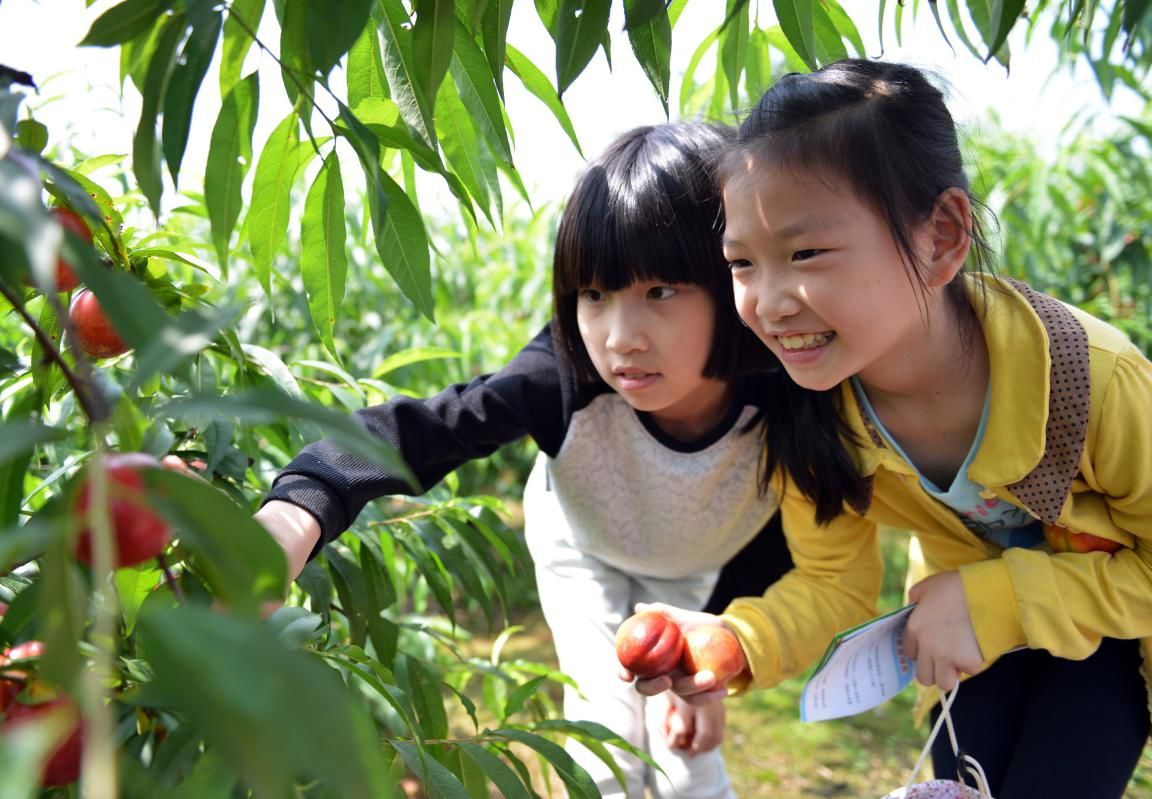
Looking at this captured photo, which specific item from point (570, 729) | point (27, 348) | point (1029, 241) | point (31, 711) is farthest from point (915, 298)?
point (1029, 241)

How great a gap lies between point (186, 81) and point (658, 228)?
757mm

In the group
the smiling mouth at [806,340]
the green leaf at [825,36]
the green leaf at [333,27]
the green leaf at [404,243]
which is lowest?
the smiling mouth at [806,340]

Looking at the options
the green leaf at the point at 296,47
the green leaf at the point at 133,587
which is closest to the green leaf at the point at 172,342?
the green leaf at the point at 296,47

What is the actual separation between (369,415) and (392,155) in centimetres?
31

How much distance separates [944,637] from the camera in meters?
1.19

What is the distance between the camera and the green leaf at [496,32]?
750 millimetres

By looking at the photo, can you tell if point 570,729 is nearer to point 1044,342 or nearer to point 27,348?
point 1044,342

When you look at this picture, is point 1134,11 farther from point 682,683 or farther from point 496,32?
point 682,683

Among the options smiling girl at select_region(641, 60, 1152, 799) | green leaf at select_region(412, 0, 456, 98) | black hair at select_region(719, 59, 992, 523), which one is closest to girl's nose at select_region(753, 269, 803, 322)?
smiling girl at select_region(641, 60, 1152, 799)

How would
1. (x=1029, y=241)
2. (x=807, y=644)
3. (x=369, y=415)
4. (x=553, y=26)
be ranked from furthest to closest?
(x=1029, y=241), (x=807, y=644), (x=369, y=415), (x=553, y=26)

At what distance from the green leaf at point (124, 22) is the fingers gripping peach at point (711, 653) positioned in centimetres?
85

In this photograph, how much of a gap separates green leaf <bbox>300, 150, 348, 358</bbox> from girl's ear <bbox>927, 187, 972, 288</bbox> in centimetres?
61

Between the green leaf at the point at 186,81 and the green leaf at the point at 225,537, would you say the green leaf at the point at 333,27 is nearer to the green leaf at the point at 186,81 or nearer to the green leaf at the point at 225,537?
the green leaf at the point at 186,81

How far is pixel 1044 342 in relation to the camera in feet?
3.83
